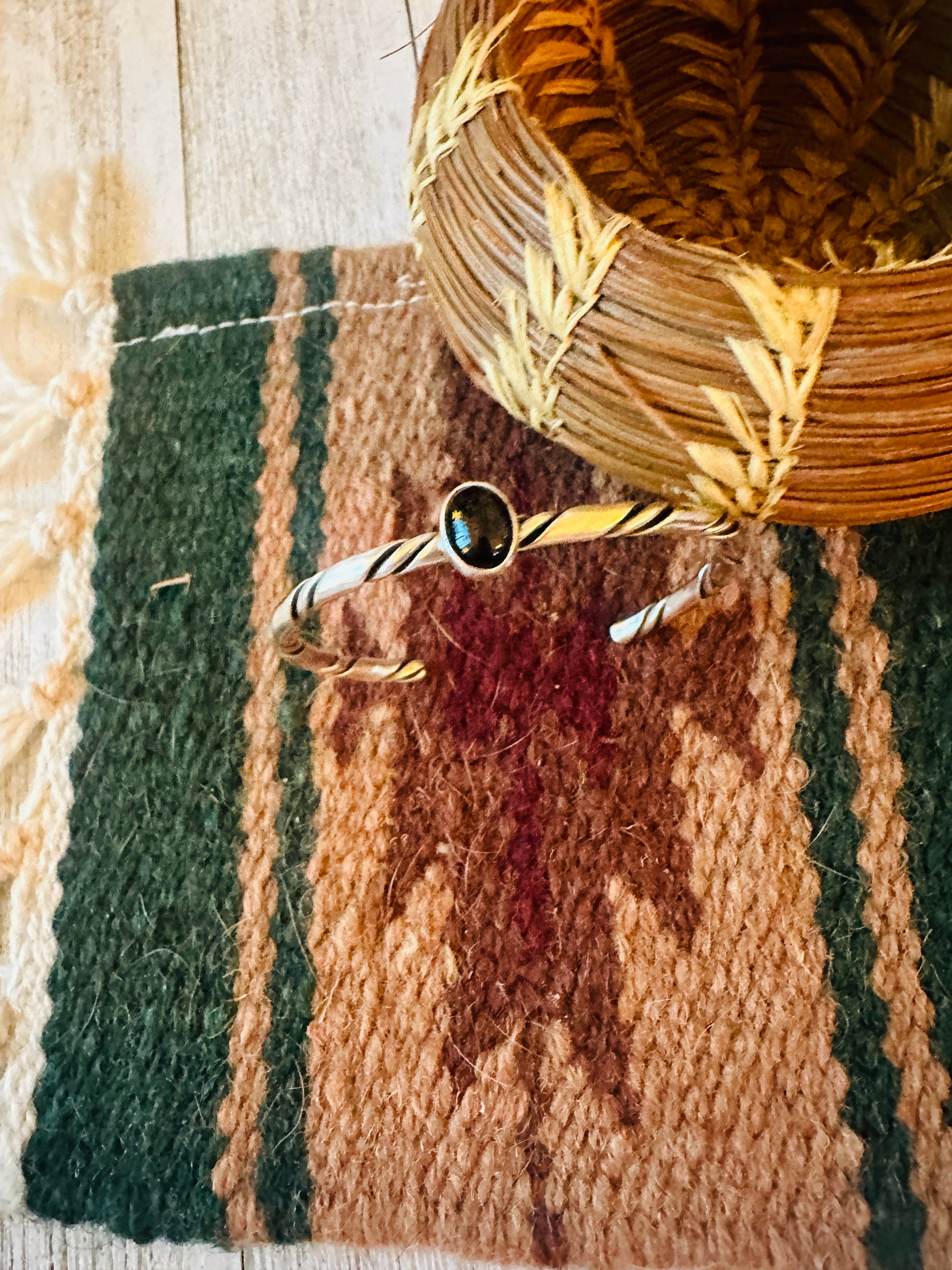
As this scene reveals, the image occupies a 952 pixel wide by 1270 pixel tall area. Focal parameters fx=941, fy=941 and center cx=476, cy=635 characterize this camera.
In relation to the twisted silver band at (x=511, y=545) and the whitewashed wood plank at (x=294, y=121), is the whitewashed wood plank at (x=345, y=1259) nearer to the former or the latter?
the twisted silver band at (x=511, y=545)

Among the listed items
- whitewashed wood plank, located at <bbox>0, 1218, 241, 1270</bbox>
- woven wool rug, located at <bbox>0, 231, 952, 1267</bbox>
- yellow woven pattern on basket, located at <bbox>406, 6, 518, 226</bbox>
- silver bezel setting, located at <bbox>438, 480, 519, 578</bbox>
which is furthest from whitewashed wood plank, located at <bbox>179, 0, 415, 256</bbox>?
whitewashed wood plank, located at <bbox>0, 1218, 241, 1270</bbox>

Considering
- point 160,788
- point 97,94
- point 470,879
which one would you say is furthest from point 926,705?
point 97,94

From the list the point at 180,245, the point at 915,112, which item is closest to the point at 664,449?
the point at 915,112

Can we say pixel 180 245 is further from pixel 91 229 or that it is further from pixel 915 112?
pixel 915 112

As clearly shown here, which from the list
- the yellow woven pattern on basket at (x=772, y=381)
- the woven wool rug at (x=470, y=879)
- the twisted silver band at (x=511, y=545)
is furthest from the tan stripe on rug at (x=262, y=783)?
the yellow woven pattern on basket at (x=772, y=381)

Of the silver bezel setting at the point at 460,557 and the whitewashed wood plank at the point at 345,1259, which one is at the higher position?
the silver bezel setting at the point at 460,557

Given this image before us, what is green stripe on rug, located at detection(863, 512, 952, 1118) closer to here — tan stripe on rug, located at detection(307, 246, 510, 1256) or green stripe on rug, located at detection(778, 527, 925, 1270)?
green stripe on rug, located at detection(778, 527, 925, 1270)

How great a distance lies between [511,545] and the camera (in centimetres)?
26

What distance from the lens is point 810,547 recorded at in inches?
17.3

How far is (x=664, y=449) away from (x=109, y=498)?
1.00ft

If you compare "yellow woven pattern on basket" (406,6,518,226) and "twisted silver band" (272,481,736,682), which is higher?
"yellow woven pattern on basket" (406,6,518,226)

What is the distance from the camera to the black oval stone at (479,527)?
0.26 meters

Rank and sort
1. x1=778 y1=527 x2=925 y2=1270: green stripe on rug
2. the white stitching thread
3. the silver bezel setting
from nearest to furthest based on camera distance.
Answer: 1. the silver bezel setting
2. x1=778 y1=527 x2=925 y2=1270: green stripe on rug
3. the white stitching thread

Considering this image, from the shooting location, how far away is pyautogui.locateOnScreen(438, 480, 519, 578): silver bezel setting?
258 millimetres
